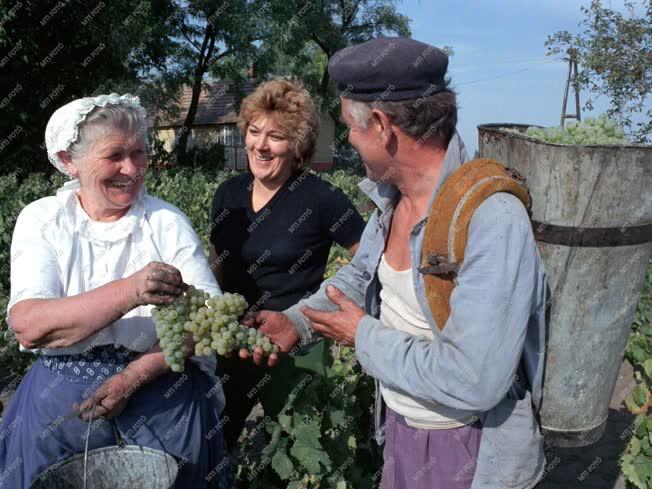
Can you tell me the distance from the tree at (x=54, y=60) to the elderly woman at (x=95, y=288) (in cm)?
1438

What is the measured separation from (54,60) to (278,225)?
1638 centimetres

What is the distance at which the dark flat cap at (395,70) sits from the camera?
182 centimetres

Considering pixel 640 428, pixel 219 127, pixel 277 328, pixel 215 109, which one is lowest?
pixel 640 428

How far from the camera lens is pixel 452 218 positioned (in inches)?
65.7

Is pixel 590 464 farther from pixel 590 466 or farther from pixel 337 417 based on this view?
pixel 337 417

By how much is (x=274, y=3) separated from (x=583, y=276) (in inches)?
932

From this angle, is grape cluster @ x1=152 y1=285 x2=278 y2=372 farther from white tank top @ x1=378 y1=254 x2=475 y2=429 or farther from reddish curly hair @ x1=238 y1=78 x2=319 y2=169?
reddish curly hair @ x1=238 y1=78 x2=319 y2=169

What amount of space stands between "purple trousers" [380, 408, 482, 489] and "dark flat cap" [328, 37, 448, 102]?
1155mm

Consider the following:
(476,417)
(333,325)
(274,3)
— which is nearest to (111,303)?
(333,325)

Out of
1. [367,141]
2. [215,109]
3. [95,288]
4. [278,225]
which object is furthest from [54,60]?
[215,109]

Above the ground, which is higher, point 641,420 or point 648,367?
point 648,367

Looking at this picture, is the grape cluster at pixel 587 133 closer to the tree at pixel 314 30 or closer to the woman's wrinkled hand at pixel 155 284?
the woman's wrinkled hand at pixel 155 284

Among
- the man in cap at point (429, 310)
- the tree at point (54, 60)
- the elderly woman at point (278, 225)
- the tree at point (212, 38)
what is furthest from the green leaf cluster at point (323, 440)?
the tree at point (212, 38)

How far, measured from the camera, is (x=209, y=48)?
80.3 feet
